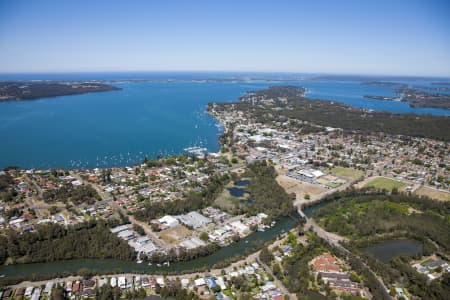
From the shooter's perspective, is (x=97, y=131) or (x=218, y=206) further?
(x=97, y=131)

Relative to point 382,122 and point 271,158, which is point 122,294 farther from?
point 382,122

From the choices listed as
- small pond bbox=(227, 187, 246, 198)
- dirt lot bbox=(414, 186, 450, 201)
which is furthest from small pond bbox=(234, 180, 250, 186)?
dirt lot bbox=(414, 186, 450, 201)

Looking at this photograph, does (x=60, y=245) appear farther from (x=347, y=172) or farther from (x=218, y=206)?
(x=347, y=172)

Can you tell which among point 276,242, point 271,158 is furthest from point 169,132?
point 276,242

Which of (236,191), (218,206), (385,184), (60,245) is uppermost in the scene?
(60,245)

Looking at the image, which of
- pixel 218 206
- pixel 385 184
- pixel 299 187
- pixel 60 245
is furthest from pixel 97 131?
pixel 385 184

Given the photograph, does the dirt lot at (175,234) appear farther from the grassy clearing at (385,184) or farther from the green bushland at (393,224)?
the grassy clearing at (385,184)
